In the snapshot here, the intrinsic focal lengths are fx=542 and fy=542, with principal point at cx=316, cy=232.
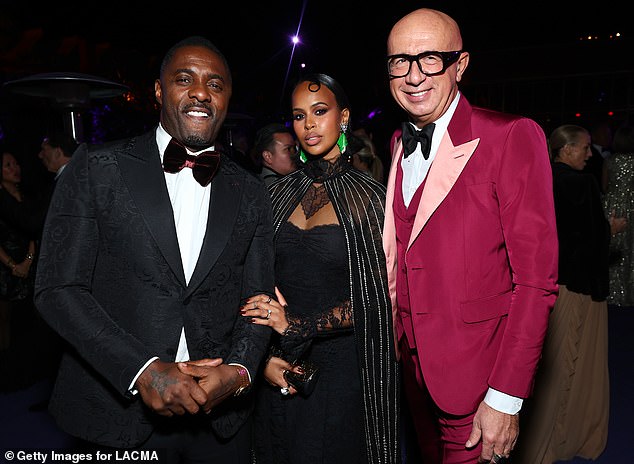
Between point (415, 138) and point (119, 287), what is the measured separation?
4.11ft

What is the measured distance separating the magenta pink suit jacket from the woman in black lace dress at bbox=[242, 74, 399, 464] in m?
0.40

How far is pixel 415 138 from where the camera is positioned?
7.17 feet

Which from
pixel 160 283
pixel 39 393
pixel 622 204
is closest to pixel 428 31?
pixel 160 283

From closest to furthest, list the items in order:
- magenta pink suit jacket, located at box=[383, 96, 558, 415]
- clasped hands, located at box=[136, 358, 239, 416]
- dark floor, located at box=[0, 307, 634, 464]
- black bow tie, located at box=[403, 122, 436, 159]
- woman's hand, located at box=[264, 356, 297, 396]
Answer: clasped hands, located at box=[136, 358, 239, 416] < magenta pink suit jacket, located at box=[383, 96, 558, 415] < black bow tie, located at box=[403, 122, 436, 159] < woman's hand, located at box=[264, 356, 297, 396] < dark floor, located at box=[0, 307, 634, 464]

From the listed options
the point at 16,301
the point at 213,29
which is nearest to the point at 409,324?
the point at 16,301

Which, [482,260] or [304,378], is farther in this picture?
[304,378]

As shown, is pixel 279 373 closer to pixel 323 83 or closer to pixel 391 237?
pixel 391 237

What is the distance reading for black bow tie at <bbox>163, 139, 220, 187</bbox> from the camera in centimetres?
185

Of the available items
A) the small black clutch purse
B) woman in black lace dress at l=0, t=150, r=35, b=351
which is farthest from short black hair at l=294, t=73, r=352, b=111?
woman in black lace dress at l=0, t=150, r=35, b=351

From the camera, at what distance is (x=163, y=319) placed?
1761 millimetres

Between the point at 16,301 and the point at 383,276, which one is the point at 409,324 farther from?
the point at 16,301

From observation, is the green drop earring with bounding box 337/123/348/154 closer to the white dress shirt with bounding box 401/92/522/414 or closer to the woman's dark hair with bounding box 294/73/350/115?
the woman's dark hair with bounding box 294/73/350/115

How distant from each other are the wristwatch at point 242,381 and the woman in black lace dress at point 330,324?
49 centimetres

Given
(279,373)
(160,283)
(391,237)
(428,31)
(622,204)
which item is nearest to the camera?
(160,283)
